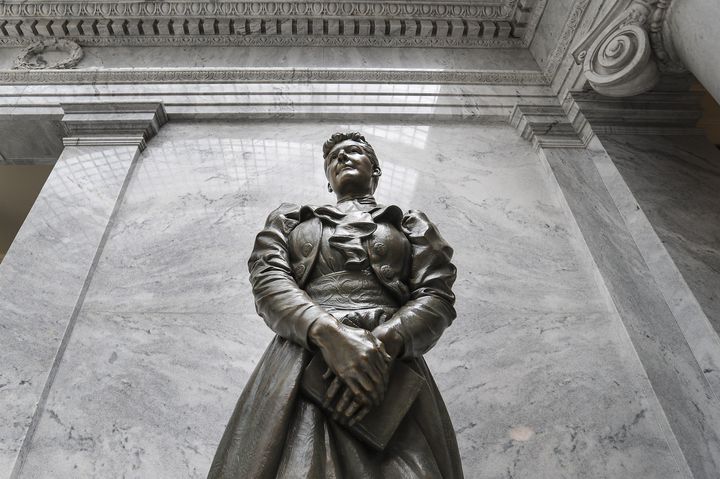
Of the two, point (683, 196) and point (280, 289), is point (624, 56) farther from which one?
point (280, 289)

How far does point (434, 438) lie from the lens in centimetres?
178

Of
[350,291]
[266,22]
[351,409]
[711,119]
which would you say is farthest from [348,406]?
[711,119]

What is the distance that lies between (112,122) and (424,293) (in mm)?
3563

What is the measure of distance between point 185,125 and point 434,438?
12.4ft

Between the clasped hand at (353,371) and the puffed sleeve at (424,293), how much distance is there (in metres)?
0.15

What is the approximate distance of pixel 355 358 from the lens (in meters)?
1.67

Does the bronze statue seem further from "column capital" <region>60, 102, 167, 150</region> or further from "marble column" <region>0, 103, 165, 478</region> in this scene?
"column capital" <region>60, 102, 167, 150</region>

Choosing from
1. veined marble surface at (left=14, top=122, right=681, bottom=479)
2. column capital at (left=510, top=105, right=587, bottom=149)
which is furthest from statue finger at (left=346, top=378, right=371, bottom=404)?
column capital at (left=510, top=105, right=587, bottom=149)

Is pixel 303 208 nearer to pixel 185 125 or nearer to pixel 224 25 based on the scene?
pixel 185 125

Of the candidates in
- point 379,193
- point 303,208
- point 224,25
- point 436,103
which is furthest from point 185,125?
point 303,208

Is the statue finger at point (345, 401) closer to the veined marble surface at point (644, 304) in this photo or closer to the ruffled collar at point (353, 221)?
the ruffled collar at point (353, 221)

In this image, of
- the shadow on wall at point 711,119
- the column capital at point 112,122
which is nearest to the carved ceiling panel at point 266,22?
the column capital at point 112,122

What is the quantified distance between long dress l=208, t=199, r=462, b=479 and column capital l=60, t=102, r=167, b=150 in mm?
2660

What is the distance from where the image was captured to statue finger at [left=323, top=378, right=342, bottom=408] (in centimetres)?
170
